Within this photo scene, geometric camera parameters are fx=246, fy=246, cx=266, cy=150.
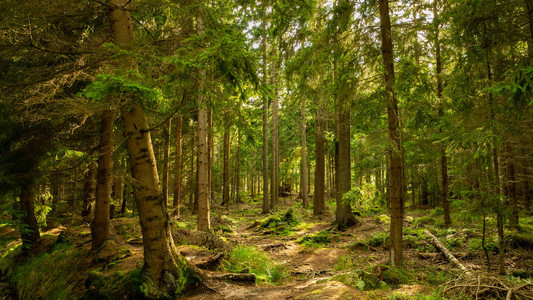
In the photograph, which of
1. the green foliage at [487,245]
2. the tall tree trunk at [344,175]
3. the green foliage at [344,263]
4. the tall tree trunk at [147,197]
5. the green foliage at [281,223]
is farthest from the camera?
the green foliage at [281,223]

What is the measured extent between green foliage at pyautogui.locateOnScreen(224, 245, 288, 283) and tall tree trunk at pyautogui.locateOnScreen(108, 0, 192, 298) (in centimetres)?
211

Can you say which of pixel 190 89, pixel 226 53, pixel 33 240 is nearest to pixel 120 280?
pixel 190 89

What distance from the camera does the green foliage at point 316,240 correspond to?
9.94m

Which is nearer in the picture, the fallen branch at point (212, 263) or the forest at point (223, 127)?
the forest at point (223, 127)

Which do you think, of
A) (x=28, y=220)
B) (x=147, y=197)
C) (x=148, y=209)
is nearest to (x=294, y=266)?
(x=148, y=209)

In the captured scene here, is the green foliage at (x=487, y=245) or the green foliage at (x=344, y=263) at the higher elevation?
the green foliage at (x=487, y=245)

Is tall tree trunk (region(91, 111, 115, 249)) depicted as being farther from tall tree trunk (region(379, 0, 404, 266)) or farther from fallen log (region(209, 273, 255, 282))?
tall tree trunk (region(379, 0, 404, 266))

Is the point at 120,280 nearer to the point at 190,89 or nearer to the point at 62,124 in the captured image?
the point at 190,89

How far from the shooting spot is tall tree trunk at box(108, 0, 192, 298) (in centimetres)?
438

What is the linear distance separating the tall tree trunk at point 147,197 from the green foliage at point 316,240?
6482 mm

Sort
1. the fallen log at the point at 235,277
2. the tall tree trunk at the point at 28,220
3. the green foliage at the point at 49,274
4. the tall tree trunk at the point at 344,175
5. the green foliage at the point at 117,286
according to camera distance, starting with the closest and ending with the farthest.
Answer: the green foliage at the point at 117,286 < the fallen log at the point at 235,277 < the green foliage at the point at 49,274 < the tall tree trunk at the point at 28,220 < the tall tree trunk at the point at 344,175

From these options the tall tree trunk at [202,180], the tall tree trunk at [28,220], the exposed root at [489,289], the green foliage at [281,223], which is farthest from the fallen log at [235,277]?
the green foliage at [281,223]

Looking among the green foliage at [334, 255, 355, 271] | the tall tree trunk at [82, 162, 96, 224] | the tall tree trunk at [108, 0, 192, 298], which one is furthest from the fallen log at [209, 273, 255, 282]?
the tall tree trunk at [82, 162, 96, 224]

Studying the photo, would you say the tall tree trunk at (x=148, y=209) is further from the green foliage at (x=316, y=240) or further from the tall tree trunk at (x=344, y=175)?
the tall tree trunk at (x=344, y=175)
